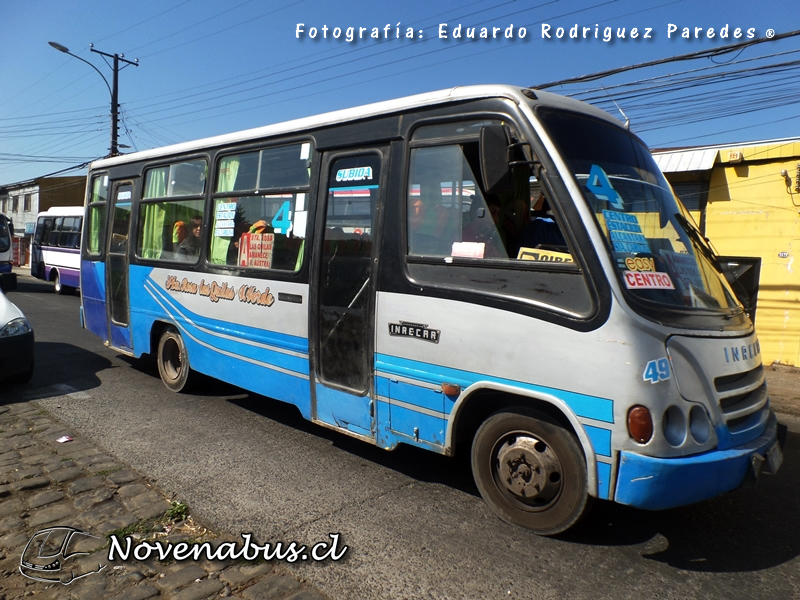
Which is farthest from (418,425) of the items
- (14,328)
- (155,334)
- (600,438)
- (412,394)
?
(14,328)

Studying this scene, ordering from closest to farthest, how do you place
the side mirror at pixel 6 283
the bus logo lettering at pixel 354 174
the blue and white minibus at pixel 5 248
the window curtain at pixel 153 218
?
the bus logo lettering at pixel 354 174
the window curtain at pixel 153 218
the side mirror at pixel 6 283
the blue and white minibus at pixel 5 248

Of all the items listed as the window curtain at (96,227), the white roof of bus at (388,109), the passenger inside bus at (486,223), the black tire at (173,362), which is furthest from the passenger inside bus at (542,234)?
the window curtain at (96,227)

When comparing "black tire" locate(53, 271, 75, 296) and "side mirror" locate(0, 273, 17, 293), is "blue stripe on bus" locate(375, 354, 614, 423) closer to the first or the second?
"side mirror" locate(0, 273, 17, 293)

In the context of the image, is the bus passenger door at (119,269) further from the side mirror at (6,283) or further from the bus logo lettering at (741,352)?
the bus logo lettering at (741,352)

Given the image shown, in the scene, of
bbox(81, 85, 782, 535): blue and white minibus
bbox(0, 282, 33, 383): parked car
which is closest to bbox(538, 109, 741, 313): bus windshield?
bbox(81, 85, 782, 535): blue and white minibus

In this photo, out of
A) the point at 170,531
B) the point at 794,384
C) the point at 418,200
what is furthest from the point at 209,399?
the point at 794,384

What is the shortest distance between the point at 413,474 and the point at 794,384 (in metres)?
7.07

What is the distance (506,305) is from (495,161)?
875 millimetres

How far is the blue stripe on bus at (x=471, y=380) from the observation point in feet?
10.9

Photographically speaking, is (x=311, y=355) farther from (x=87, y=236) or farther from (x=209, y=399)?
(x=87, y=236)

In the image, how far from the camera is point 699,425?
3.32m

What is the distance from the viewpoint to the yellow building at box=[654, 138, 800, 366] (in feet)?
33.6

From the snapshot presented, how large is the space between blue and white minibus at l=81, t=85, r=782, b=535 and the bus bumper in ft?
0.03

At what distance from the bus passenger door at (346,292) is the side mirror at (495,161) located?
1.15 metres
